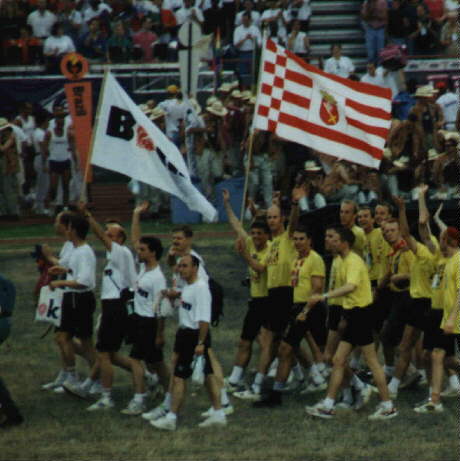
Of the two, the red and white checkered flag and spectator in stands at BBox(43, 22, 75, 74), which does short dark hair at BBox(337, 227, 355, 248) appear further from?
spectator in stands at BBox(43, 22, 75, 74)

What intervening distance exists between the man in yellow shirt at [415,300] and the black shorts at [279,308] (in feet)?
4.09

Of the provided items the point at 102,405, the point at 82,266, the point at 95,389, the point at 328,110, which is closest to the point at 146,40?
the point at 328,110

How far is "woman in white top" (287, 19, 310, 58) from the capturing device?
27125 millimetres

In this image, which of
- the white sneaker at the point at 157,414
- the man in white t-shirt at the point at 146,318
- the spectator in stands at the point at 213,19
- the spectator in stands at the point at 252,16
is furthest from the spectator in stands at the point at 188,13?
the white sneaker at the point at 157,414

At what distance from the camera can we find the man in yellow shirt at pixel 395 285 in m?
13.2

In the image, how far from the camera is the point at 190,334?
1191 centimetres

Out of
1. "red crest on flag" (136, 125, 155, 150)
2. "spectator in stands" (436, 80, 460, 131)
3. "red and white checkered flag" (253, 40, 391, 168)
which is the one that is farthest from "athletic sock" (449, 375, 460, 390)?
"spectator in stands" (436, 80, 460, 131)

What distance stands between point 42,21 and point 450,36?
921 centimetres

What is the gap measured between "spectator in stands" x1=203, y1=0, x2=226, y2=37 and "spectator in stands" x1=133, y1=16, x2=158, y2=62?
1.21m

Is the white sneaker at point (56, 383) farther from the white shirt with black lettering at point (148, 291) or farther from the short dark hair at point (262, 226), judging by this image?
the short dark hair at point (262, 226)

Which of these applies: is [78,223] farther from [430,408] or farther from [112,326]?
[430,408]

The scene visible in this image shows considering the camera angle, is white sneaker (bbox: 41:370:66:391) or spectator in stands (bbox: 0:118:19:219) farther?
spectator in stands (bbox: 0:118:19:219)

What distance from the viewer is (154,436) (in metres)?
11.8

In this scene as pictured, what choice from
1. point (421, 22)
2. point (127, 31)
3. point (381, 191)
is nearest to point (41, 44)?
point (127, 31)
